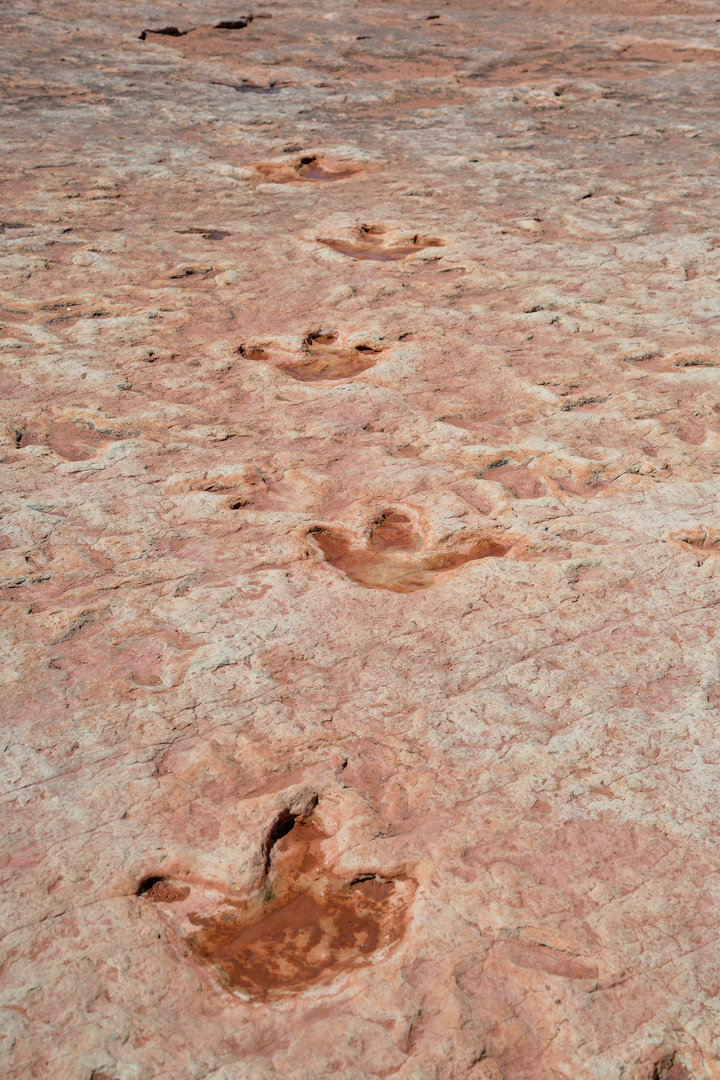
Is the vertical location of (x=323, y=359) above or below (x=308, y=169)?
below

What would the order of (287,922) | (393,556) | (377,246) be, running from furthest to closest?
(377,246) → (393,556) → (287,922)

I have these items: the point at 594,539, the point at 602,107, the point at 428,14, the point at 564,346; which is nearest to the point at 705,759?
the point at 594,539

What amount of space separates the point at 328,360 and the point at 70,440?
111cm

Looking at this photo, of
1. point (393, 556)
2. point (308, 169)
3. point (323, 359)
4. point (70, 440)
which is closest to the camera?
point (393, 556)

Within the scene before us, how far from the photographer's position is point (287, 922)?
1.76 m

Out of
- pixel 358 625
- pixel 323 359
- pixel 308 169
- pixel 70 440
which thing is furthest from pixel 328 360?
pixel 308 169

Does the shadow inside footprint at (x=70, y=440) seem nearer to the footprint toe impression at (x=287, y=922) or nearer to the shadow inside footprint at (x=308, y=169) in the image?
the footprint toe impression at (x=287, y=922)

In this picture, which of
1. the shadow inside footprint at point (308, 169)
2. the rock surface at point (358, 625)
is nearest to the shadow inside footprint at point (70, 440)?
the rock surface at point (358, 625)

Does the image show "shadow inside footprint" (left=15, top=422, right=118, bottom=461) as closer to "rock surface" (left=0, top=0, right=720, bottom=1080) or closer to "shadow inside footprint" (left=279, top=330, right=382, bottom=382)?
"rock surface" (left=0, top=0, right=720, bottom=1080)

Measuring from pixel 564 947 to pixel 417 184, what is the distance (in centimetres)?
476

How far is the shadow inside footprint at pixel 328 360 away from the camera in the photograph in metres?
3.76

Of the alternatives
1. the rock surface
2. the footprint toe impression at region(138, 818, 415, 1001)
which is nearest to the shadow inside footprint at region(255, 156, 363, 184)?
the rock surface

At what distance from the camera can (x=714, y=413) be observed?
3443 mm

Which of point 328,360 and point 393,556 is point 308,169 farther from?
point 393,556
